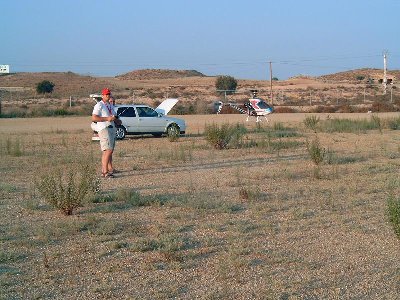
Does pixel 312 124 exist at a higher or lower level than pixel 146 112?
lower

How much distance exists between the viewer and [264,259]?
853 centimetres

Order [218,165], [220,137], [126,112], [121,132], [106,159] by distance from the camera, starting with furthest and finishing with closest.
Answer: [126,112] < [121,132] < [220,137] < [218,165] < [106,159]

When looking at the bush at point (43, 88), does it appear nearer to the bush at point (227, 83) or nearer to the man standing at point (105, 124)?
the bush at point (227, 83)

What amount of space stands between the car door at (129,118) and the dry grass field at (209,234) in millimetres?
8373

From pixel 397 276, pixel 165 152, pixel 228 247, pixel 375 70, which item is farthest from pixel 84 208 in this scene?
pixel 375 70

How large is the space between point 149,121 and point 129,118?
834mm

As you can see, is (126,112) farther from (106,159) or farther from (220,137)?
(106,159)

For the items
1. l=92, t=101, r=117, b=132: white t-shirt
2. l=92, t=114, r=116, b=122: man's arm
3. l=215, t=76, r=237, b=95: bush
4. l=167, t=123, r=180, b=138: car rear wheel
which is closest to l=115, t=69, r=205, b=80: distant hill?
l=215, t=76, r=237, b=95: bush

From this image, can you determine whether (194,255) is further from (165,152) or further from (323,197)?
(165,152)

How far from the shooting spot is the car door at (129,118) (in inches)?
1048

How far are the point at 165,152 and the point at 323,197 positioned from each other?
8586 millimetres

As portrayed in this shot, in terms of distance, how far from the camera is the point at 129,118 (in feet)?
87.6

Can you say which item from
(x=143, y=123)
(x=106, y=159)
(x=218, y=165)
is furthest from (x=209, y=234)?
(x=143, y=123)

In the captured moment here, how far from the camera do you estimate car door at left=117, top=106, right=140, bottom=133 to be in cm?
2662
